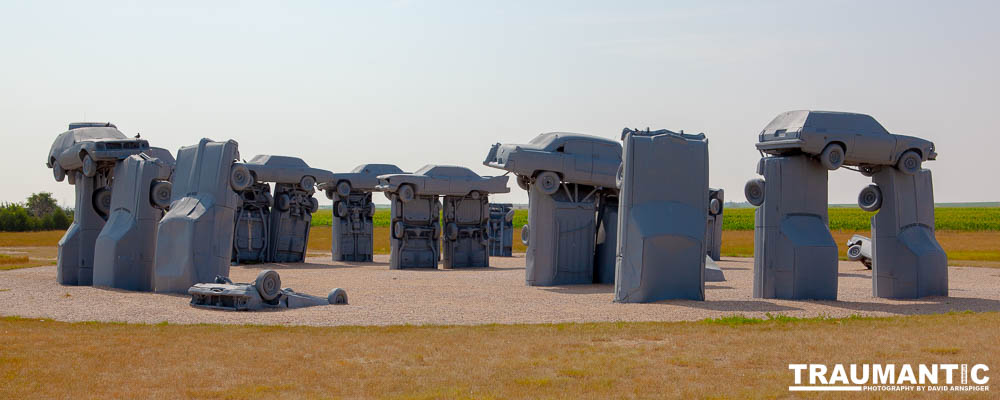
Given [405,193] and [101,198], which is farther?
[405,193]

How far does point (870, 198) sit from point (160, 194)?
14.6m

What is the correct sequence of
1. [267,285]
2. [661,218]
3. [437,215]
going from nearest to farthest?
[267,285], [661,218], [437,215]

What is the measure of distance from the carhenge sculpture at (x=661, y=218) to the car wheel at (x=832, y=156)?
2.15 meters

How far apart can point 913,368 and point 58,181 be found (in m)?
19.5

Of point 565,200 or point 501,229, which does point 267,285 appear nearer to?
point 565,200

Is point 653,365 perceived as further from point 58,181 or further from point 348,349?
point 58,181

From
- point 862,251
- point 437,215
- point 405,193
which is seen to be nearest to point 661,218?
point 405,193

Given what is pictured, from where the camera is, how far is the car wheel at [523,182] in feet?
70.4

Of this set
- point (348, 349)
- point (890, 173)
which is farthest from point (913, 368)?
point (890, 173)

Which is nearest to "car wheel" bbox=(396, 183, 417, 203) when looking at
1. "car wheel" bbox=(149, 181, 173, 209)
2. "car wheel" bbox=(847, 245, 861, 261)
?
"car wheel" bbox=(149, 181, 173, 209)

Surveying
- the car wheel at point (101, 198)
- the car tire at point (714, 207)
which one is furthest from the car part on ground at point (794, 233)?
the car tire at point (714, 207)

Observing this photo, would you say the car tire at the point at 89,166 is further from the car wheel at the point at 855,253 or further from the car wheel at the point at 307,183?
the car wheel at the point at 855,253

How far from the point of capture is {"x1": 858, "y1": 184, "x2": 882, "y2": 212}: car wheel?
56.9 ft

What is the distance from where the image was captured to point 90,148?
1959 centimetres
